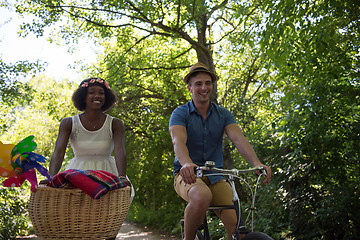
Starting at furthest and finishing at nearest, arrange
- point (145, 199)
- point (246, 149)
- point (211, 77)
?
point (145, 199), point (211, 77), point (246, 149)

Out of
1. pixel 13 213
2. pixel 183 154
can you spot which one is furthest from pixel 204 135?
pixel 13 213

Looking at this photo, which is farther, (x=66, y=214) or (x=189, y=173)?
(x=189, y=173)

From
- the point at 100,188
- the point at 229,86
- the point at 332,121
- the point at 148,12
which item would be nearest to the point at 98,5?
the point at 148,12

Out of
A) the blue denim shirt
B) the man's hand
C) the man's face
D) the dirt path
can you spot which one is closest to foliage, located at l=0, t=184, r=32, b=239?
the dirt path

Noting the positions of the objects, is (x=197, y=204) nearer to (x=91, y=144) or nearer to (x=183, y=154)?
(x=183, y=154)

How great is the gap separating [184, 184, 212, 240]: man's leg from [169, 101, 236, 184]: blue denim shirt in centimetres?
58

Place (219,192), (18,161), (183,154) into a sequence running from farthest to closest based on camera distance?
(219,192) → (183,154) → (18,161)

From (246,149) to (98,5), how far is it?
8874 mm

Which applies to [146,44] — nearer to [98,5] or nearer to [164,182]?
[98,5]

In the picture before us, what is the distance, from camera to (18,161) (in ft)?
7.22

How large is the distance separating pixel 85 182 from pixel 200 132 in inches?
55.3

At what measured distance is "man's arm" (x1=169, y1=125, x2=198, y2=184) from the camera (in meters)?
2.80

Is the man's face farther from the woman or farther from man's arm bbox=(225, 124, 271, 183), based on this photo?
the woman

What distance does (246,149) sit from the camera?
3416mm
